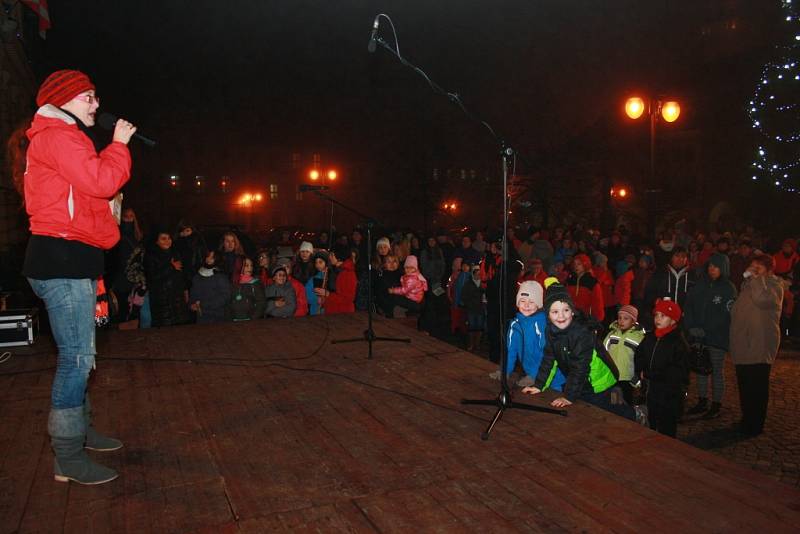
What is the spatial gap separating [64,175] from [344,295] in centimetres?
662

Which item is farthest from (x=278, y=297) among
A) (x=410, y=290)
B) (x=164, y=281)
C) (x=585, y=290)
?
(x=585, y=290)

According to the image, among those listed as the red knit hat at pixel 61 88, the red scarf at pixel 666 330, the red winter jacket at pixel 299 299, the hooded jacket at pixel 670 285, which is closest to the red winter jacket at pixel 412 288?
the red winter jacket at pixel 299 299

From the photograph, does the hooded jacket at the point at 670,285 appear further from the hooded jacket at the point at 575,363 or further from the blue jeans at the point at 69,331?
the blue jeans at the point at 69,331

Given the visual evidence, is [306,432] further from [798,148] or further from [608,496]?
[798,148]

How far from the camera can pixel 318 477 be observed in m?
3.27

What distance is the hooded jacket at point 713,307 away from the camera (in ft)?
22.0

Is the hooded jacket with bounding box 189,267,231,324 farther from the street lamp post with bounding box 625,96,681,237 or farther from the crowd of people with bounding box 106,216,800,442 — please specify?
the street lamp post with bounding box 625,96,681,237

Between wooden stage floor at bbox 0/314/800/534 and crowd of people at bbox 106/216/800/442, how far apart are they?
0.67 metres

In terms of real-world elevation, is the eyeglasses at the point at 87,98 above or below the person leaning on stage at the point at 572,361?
above

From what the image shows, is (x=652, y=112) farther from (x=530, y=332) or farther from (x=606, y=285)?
(x=530, y=332)

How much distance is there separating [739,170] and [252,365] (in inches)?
1455

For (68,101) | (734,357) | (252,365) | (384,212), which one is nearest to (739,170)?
(384,212)

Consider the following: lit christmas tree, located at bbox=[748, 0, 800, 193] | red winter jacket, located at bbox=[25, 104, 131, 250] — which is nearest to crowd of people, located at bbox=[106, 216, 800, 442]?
red winter jacket, located at bbox=[25, 104, 131, 250]

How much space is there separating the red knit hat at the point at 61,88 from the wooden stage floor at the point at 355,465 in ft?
7.20
